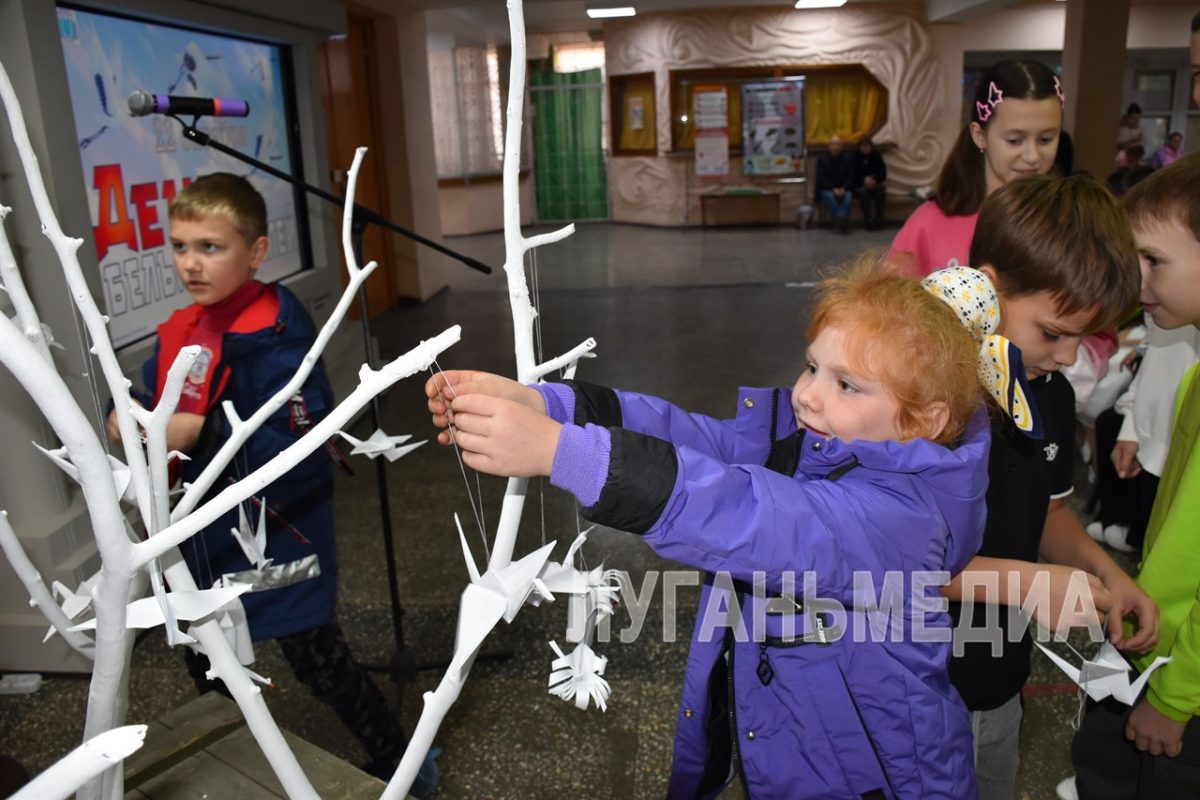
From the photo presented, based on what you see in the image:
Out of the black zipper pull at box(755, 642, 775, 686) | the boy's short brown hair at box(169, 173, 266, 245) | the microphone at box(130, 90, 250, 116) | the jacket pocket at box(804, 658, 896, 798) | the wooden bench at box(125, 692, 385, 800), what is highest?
the microphone at box(130, 90, 250, 116)

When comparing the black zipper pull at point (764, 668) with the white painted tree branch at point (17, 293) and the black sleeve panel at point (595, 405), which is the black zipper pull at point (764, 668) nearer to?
the black sleeve panel at point (595, 405)

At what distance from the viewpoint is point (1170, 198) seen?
1291 millimetres

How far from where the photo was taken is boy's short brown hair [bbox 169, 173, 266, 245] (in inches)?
67.4

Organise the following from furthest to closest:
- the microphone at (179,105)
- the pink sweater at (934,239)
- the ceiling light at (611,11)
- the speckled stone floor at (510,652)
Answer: the ceiling light at (611,11), the speckled stone floor at (510,652), the pink sweater at (934,239), the microphone at (179,105)

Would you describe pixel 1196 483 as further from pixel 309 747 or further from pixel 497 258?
pixel 497 258

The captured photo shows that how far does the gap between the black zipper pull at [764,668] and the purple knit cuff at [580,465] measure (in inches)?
14.8

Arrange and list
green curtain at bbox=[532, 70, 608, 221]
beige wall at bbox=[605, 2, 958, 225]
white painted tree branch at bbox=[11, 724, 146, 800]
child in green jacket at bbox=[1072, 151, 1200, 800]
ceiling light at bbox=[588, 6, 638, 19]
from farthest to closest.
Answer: green curtain at bbox=[532, 70, 608, 221] < beige wall at bbox=[605, 2, 958, 225] < ceiling light at bbox=[588, 6, 638, 19] < child in green jacket at bbox=[1072, 151, 1200, 800] < white painted tree branch at bbox=[11, 724, 146, 800]

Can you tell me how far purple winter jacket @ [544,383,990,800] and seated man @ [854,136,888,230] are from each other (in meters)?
10.9

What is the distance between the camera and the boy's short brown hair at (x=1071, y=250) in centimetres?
118

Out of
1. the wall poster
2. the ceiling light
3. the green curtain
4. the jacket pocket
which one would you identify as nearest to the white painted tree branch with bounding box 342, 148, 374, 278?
the jacket pocket

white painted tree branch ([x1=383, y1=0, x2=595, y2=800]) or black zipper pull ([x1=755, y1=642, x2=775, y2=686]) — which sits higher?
white painted tree branch ([x1=383, y1=0, x2=595, y2=800])

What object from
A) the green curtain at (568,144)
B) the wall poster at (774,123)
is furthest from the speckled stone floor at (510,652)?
the green curtain at (568,144)

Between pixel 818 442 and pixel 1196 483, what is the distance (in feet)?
2.05

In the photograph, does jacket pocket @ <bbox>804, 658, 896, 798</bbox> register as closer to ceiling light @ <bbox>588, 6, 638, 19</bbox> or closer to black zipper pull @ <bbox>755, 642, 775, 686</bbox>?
black zipper pull @ <bbox>755, 642, 775, 686</bbox>
